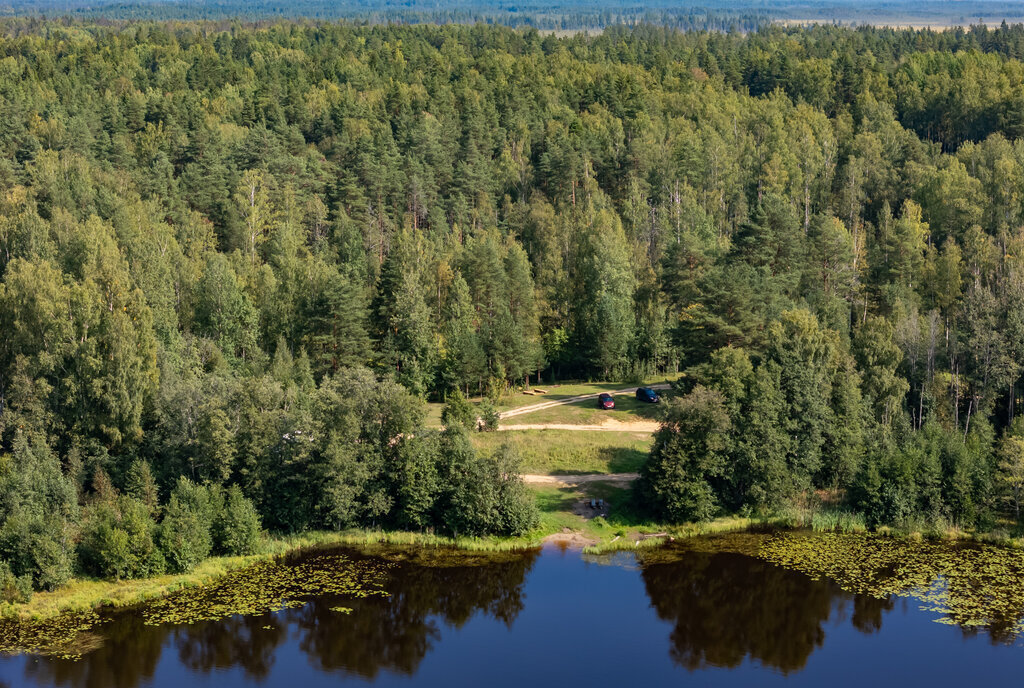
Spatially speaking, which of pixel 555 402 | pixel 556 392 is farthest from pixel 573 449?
pixel 556 392

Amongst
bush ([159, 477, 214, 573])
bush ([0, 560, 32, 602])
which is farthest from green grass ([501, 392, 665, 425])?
bush ([0, 560, 32, 602])

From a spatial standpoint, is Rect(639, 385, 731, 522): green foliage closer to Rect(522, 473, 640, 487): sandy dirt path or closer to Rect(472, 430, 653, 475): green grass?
Rect(522, 473, 640, 487): sandy dirt path

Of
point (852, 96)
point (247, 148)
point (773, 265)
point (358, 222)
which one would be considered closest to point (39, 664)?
point (773, 265)

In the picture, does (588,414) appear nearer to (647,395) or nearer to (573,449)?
(647,395)

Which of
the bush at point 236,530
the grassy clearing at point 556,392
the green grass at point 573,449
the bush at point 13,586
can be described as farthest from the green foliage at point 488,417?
the bush at point 13,586

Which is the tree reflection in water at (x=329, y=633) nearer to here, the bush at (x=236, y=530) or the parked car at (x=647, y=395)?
the bush at (x=236, y=530)
